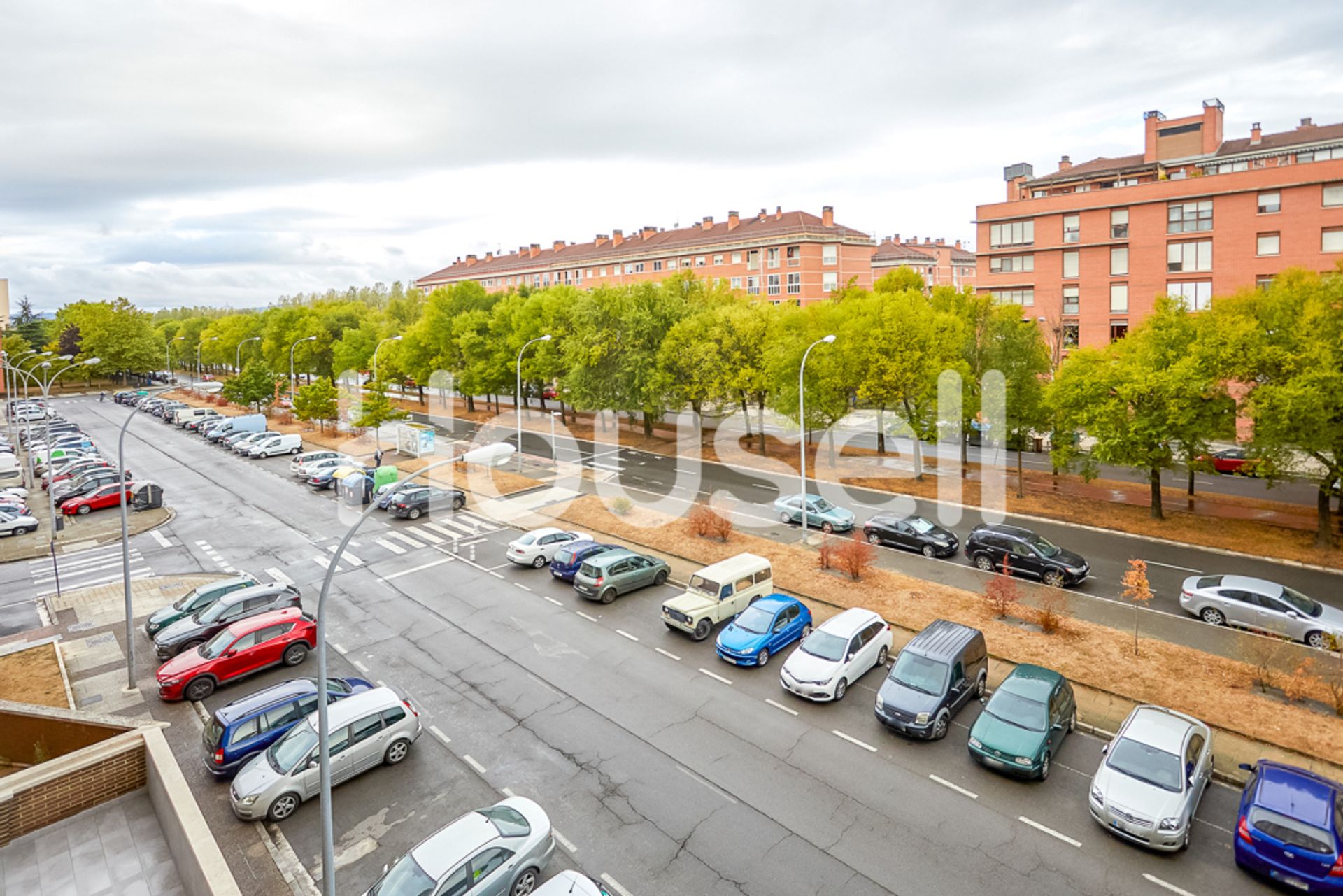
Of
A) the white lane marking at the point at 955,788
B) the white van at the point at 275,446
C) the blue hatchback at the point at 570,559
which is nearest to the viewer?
the white lane marking at the point at 955,788

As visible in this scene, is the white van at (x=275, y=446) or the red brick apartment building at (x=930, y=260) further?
the red brick apartment building at (x=930, y=260)

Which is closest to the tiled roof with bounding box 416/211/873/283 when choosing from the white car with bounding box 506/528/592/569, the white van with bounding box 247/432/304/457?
the white van with bounding box 247/432/304/457

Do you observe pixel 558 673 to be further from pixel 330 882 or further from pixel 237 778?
pixel 330 882

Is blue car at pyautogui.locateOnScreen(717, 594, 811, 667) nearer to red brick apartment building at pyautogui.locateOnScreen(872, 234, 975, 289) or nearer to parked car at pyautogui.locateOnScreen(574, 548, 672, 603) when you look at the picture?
parked car at pyautogui.locateOnScreen(574, 548, 672, 603)

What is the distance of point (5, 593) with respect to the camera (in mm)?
24438

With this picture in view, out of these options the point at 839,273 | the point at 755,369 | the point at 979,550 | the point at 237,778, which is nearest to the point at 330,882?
the point at 237,778

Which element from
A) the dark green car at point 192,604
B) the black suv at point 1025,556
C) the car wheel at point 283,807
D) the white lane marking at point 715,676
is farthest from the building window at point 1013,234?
the car wheel at point 283,807

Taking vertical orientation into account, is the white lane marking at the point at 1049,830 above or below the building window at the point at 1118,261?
below

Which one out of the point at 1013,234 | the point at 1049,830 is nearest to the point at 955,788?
the point at 1049,830

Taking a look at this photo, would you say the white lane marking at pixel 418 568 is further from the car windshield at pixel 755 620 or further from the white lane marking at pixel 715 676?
the car windshield at pixel 755 620

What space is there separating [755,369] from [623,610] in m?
23.9

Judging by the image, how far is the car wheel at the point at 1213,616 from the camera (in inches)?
775

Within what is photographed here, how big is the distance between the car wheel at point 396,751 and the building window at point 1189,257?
54.8 meters

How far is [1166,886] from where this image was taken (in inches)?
421
